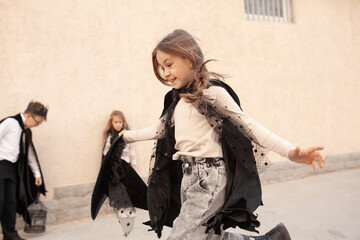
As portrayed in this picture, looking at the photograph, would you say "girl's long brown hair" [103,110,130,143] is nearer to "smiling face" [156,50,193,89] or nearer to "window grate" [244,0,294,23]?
"smiling face" [156,50,193,89]

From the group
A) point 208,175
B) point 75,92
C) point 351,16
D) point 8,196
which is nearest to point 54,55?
point 75,92

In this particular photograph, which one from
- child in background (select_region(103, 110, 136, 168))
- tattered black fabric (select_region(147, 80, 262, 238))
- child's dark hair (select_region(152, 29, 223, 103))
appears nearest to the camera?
tattered black fabric (select_region(147, 80, 262, 238))

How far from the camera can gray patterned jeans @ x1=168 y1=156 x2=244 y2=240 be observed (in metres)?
2.04

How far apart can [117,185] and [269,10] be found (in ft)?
18.3

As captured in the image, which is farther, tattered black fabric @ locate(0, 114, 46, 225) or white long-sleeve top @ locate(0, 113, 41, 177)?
tattered black fabric @ locate(0, 114, 46, 225)

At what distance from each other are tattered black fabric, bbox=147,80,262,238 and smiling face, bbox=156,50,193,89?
98 millimetres

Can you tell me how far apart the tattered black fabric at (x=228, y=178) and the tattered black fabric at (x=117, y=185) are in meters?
0.22

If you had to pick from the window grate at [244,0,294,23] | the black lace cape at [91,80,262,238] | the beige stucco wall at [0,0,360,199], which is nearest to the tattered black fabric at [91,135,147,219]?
the black lace cape at [91,80,262,238]

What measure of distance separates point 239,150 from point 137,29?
389 cm

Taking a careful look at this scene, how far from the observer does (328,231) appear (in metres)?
3.89

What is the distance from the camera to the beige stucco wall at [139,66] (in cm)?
488

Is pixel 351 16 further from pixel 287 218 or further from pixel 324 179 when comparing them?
pixel 287 218

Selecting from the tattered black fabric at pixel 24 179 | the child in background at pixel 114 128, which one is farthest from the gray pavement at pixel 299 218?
the child in background at pixel 114 128

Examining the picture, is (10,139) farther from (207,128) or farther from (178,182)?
(207,128)
